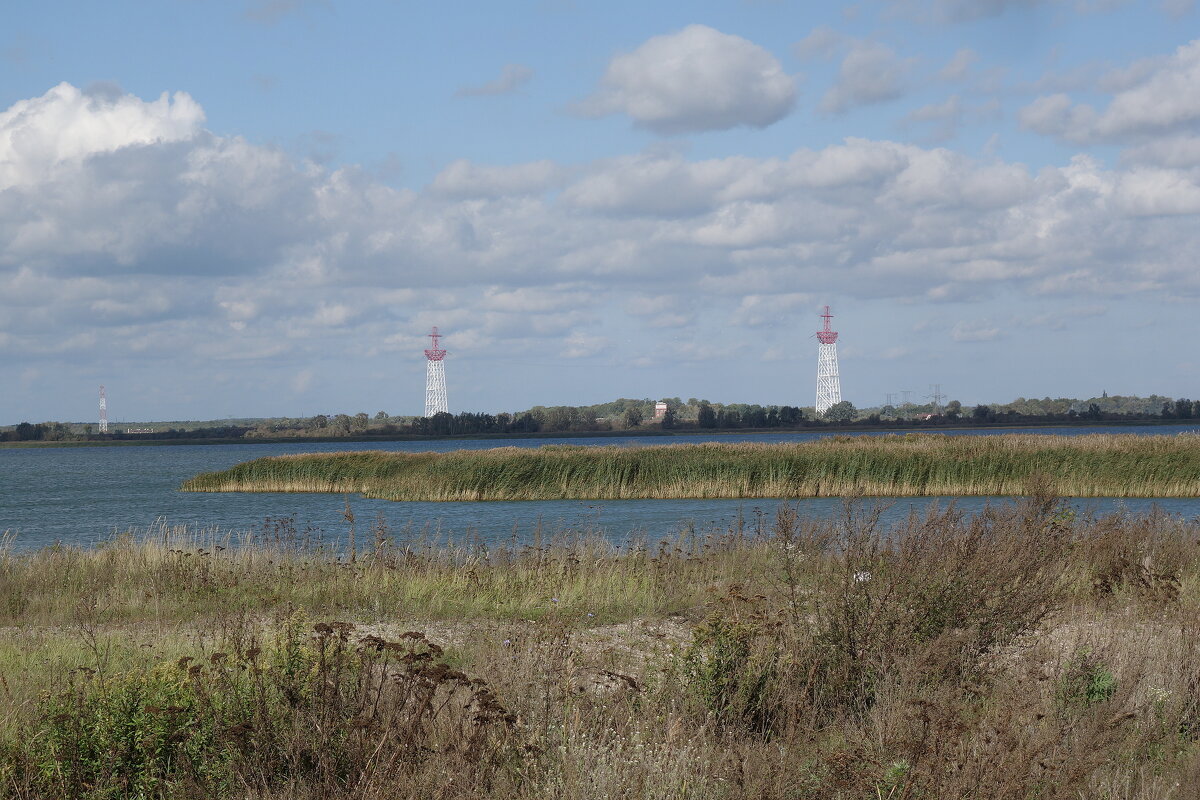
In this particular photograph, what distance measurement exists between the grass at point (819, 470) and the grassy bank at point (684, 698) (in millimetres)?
27682

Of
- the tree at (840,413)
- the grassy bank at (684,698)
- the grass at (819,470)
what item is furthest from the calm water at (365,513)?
the tree at (840,413)

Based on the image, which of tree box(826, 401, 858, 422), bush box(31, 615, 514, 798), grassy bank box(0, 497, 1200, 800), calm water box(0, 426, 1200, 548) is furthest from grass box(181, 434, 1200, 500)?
tree box(826, 401, 858, 422)

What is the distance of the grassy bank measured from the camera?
525cm

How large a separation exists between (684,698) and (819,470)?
110 ft

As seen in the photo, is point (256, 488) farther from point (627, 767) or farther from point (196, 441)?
point (196, 441)

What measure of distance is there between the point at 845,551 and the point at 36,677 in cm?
598

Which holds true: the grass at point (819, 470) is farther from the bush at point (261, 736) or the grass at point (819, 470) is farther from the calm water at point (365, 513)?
the bush at point (261, 736)

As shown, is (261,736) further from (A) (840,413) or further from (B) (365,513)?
(A) (840,413)

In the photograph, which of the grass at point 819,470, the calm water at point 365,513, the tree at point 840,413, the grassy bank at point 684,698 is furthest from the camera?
the tree at point 840,413

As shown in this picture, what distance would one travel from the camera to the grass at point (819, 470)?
122 ft

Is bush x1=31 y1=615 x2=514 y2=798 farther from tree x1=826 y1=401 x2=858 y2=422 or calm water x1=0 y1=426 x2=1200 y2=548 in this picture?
tree x1=826 y1=401 x2=858 y2=422

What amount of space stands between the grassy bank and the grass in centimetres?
2768

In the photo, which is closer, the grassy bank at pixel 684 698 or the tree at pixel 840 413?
the grassy bank at pixel 684 698

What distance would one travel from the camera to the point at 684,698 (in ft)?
22.2
